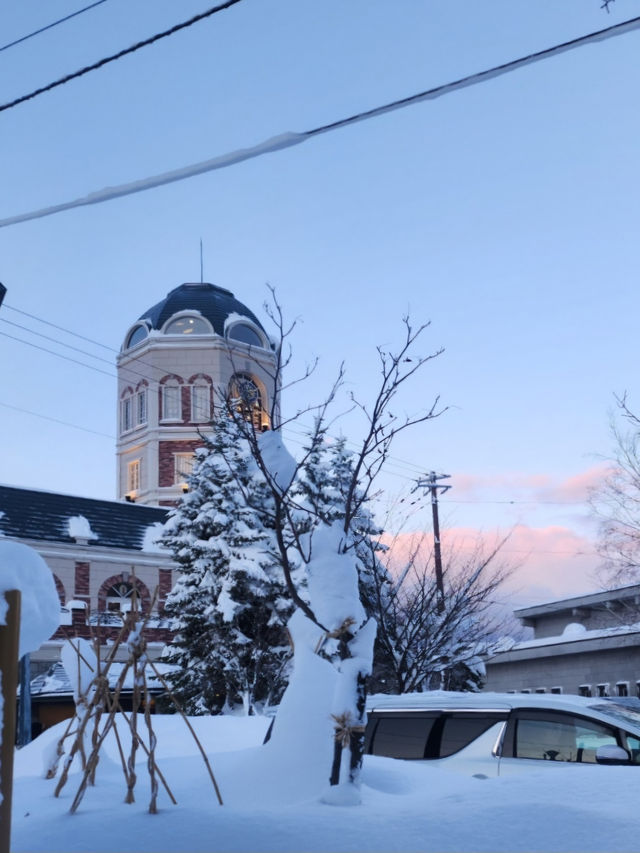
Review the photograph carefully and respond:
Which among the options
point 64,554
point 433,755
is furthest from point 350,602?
point 64,554

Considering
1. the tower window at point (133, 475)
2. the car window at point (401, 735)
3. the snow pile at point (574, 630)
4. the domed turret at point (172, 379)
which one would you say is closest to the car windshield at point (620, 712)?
the car window at point (401, 735)

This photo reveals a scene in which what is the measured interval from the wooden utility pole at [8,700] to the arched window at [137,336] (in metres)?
52.1

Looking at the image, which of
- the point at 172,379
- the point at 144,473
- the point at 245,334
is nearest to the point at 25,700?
the point at 144,473

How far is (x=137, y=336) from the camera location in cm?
5662

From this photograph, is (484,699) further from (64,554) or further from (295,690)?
(64,554)

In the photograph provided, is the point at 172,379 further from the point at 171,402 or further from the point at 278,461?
the point at 278,461

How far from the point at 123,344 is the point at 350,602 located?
52.2 meters

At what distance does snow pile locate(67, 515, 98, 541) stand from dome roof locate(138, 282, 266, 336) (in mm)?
20197

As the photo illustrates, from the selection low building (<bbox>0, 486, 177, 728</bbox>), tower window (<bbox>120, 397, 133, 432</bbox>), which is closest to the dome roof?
tower window (<bbox>120, 397, 133, 432</bbox>)

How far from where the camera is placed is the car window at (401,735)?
31.0 ft

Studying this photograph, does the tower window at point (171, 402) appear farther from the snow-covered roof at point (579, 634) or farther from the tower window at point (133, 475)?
the snow-covered roof at point (579, 634)

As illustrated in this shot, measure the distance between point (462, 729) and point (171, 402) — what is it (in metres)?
44.3

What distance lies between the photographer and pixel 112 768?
8500 millimetres

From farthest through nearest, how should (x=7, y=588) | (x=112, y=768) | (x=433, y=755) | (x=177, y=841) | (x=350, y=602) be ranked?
(x=433, y=755) < (x=112, y=768) < (x=350, y=602) < (x=177, y=841) < (x=7, y=588)
